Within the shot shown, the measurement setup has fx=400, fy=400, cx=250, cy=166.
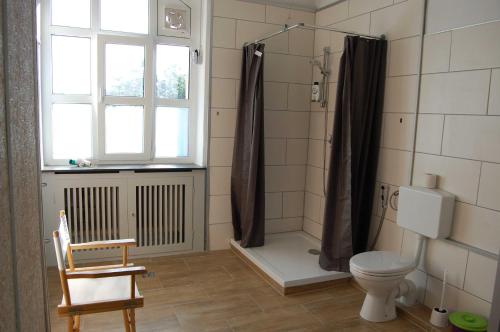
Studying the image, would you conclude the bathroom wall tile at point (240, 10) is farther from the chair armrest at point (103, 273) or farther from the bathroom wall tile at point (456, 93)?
the chair armrest at point (103, 273)

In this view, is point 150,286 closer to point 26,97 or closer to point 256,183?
point 256,183

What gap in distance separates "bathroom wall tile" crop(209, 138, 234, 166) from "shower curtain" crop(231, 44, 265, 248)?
0.39ft

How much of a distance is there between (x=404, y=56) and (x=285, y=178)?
1.64 metres

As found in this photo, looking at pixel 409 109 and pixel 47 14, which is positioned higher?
pixel 47 14

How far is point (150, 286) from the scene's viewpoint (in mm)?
3059

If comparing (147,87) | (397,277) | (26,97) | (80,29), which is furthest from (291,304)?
(80,29)

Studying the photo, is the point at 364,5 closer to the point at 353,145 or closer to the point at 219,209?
the point at 353,145

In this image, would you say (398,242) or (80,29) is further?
Answer: (80,29)

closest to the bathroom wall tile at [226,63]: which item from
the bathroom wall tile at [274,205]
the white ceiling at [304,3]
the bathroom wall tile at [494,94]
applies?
the white ceiling at [304,3]

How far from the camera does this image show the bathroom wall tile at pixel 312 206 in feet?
13.0

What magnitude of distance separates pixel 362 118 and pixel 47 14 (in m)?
2.70

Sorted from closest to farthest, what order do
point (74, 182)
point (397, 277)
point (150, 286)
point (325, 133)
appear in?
1. point (397, 277)
2. point (150, 286)
3. point (74, 182)
4. point (325, 133)

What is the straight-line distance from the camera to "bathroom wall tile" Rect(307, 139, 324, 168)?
3.89 meters

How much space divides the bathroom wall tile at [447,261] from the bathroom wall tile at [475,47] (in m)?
1.13
